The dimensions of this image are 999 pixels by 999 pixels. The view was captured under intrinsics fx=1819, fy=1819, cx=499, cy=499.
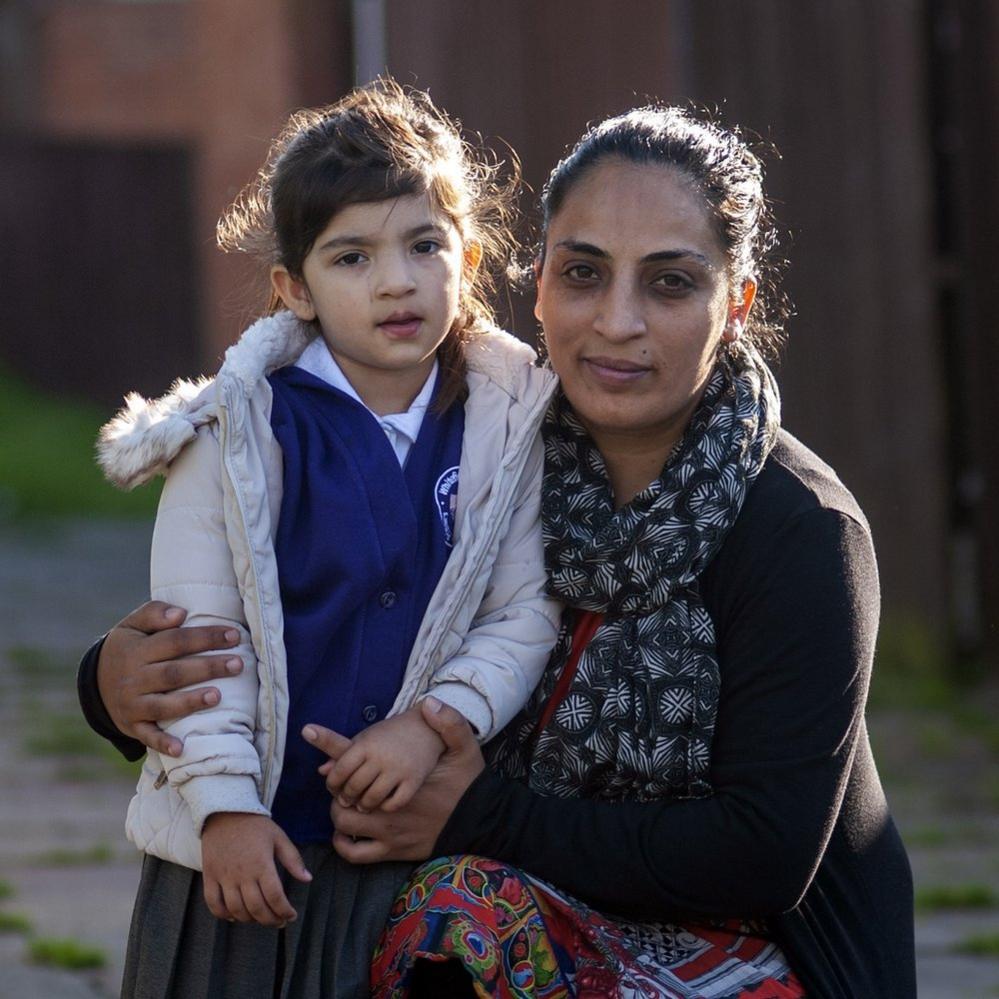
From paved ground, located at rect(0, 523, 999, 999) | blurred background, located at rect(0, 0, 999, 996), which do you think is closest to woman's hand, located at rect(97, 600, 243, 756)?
paved ground, located at rect(0, 523, 999, 999)

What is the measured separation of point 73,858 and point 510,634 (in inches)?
110

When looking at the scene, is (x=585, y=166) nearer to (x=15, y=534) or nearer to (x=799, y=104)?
(x=799, y=104)

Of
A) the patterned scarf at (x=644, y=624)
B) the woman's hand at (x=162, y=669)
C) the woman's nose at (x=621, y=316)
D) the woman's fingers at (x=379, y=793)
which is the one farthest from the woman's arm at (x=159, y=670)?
the woman's nose at (x=621, y=316)

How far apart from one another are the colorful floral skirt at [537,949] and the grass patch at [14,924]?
214cm

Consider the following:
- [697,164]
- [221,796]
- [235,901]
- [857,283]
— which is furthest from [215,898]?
[857,283]

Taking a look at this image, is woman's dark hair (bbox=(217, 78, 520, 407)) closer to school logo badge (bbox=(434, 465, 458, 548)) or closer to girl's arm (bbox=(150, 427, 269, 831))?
school logo badge (bbox=(434, 465, 458, 548))

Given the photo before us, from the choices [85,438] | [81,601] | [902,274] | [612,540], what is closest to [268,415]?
[612,540]

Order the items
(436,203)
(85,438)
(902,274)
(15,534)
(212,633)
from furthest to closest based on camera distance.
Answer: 1. (85,438)
2. (15,534)
3. (902,274)
4. (436,203)
5. (212,633)

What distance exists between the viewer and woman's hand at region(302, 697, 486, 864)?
2551 mm

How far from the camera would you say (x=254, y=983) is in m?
2.58

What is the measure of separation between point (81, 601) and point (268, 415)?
6891 millimetres

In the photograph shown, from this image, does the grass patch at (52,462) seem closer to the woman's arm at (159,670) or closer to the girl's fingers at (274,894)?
the woman's arm at (159,670)

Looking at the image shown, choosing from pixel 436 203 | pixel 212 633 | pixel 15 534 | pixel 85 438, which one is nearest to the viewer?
pixel 212 633

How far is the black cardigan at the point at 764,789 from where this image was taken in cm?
253
